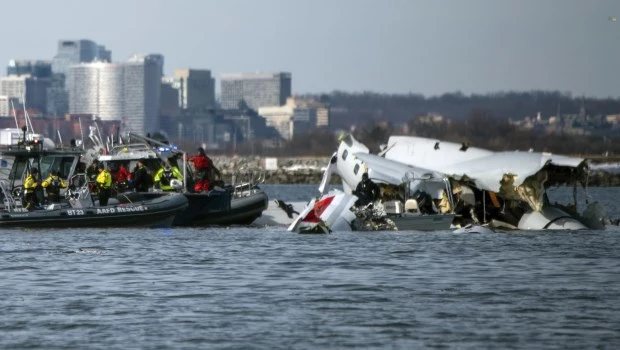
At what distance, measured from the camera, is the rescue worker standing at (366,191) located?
159ft

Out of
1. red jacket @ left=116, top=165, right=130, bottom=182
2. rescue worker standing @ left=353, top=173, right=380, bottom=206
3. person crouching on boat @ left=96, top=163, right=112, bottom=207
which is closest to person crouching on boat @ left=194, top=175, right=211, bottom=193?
red jacket @ left=116, top=165, right=130, bottom=182

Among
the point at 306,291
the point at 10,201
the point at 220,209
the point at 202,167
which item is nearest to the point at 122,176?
the point at 202,167

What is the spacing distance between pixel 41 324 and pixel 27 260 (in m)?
11.4

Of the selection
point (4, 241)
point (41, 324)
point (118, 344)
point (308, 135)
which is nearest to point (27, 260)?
point (4, 241)

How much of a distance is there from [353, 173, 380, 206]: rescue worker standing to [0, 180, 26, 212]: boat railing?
10.2 m

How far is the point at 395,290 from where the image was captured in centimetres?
2967

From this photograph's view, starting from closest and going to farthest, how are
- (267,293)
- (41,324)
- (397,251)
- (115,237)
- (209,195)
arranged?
(41,324)
(267,293)
(397,251)
(115,237)
(209,195)

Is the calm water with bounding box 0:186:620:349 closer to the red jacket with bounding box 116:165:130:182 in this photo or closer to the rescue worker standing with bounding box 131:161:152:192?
the rescue worker standing with bounding box 131:161:152:192

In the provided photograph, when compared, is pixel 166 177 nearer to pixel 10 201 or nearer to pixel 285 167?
pixel 10 201

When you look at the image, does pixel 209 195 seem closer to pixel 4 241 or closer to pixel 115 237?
pixel 115 237

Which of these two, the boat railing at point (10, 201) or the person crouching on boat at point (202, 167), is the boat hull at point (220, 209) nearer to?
the person crouching on boat at point (202, 167)

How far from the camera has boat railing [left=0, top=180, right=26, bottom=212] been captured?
44.2 metres

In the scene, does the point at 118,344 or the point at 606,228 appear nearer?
the point at 118,344

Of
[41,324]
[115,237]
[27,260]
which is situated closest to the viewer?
[41,324]
